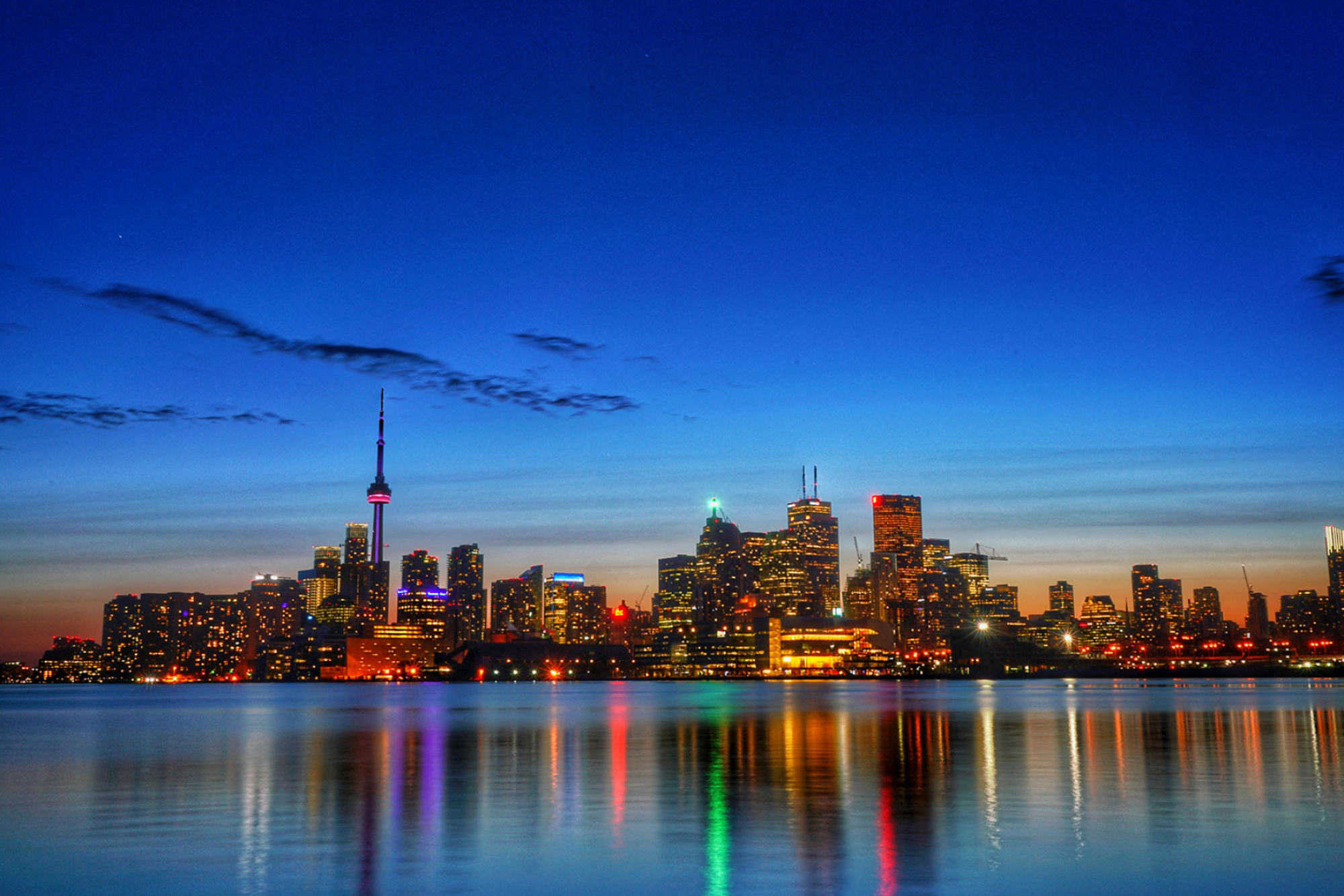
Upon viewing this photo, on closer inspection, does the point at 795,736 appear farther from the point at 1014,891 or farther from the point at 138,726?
the point at 138,726

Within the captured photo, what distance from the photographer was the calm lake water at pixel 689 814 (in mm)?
21453

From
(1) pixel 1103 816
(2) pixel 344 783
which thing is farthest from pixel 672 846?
(2) pixel 344 783

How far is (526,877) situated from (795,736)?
47619 millimetres

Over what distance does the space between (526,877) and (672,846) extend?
4.34 meters

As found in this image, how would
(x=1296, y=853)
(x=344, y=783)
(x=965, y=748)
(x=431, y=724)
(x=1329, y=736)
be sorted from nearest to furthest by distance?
1. (x=1296, y=853)
2. (x=344, y=783)
3. (x=965, y=748)
4. (x=1329, y=736)
5. (x=431, y=724)

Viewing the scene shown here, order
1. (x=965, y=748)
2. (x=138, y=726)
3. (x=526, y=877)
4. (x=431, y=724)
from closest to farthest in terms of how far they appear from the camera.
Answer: (x=526, y=877) → (x=965, y=748) → (x=431, y=724) → (x=138, y=726)

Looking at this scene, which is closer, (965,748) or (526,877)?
(526,877)

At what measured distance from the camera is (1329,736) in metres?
60.8

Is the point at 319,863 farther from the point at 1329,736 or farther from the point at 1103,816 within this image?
the point at 1329,736

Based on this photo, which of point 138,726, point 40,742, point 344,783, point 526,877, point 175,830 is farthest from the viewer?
point 138,726

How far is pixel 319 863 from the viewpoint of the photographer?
909 inches

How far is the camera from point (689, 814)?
1202 inches

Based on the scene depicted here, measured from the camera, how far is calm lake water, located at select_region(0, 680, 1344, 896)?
70.4 ft

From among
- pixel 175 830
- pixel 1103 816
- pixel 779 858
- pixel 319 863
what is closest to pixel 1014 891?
pixel 779 858
